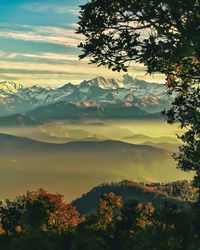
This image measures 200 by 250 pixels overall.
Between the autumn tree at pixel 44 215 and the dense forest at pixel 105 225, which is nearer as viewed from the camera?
the dense forest at pixel 105 225

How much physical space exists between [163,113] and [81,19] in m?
8.33

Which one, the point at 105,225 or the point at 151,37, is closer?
the point at 151,37

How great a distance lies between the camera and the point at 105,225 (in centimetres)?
4828

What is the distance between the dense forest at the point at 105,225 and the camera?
12.9m

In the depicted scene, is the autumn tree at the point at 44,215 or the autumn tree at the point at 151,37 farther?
the autumn tree at the point at 44,215

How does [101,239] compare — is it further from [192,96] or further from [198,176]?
[192,96]

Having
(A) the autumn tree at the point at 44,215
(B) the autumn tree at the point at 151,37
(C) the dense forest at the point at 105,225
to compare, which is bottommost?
(A) the autumn tree at the point at 44,215

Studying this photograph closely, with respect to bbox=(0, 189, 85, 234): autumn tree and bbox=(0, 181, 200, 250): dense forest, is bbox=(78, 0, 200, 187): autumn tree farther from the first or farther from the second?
bbox=(0, 189, 85, 234): autumn tree

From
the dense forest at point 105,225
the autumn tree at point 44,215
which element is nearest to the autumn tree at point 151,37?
the dense forest at point 105,225

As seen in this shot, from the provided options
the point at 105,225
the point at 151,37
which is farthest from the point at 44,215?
the point at 151,37

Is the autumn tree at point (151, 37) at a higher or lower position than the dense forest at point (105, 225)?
higher

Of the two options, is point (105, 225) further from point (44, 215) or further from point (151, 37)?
point (151, 37)

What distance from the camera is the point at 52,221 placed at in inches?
2226

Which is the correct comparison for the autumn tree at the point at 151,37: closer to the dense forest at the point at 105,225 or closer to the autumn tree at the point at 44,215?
the dense forest at the point at 105,225
